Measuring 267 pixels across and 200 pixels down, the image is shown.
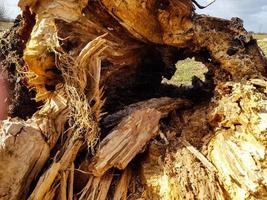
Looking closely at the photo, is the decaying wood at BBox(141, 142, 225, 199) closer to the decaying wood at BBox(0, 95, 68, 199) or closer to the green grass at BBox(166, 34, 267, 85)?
the decaying wood at BBox(0, 95, 68, 199)

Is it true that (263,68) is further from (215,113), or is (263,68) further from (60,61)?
(60,61)

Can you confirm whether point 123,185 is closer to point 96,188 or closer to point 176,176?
point 96,188

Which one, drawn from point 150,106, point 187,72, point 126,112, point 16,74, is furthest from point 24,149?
point 187,72

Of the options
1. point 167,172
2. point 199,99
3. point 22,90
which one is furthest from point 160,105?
point 22,90

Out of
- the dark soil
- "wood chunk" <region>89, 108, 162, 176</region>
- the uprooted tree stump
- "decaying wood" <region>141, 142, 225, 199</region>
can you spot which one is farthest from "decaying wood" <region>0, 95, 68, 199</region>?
the dark soil

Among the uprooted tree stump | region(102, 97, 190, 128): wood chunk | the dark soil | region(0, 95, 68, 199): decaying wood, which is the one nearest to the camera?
region(0, 95, 68, 199): decaying wood

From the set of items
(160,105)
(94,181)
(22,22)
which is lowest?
(94,181)
